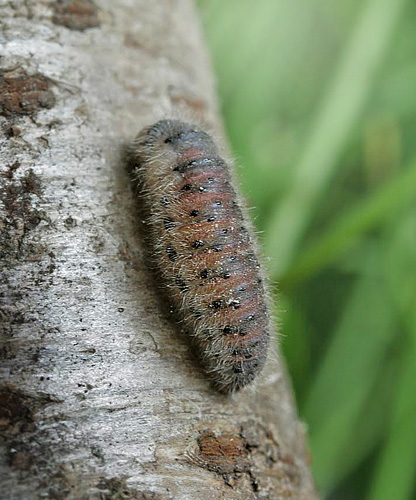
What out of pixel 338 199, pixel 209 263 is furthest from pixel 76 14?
pixel 338 199

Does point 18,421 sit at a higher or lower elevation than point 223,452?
higher

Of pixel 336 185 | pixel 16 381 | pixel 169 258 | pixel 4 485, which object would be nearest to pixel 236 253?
pixel 169 258

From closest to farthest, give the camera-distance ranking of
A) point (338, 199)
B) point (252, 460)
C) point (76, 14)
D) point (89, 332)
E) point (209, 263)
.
A: 1. point (89, 332)
2. point (252, 460)
3. point (209, 263)
4. point (76, 14)
5. point (338, 199)

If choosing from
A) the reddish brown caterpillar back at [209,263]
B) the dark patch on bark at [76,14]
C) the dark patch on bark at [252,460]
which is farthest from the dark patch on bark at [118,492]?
the dark patch on bark at [76,14]

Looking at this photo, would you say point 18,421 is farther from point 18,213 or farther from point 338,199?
point 338,199

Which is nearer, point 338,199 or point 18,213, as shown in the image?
point 18,213

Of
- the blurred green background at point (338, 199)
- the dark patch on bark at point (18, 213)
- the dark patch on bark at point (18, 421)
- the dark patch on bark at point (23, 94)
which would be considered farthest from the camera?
the blurred green background at point (338, 199)

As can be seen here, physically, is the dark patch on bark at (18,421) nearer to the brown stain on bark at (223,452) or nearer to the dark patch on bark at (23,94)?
the brown stain on bark at (223,452)
